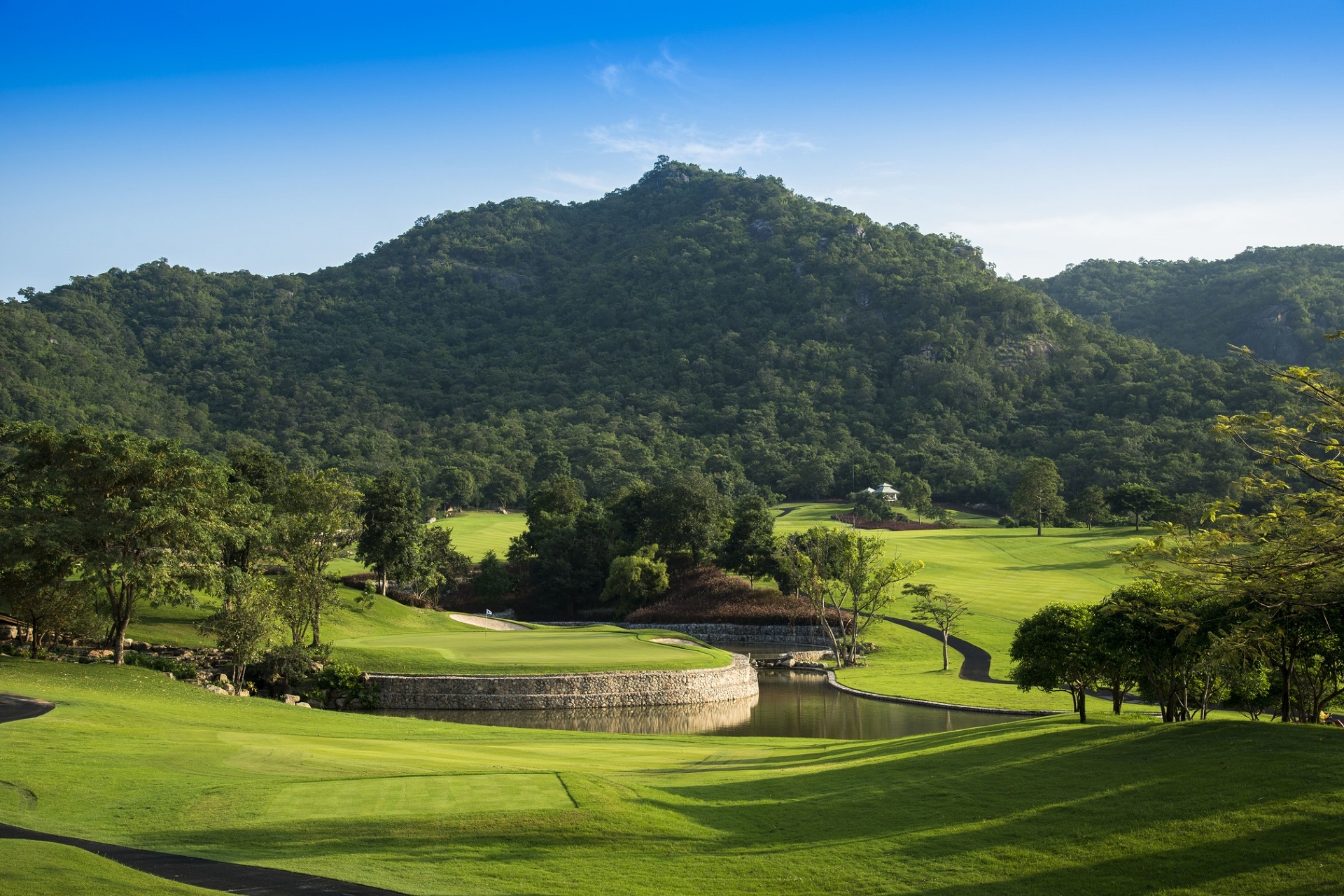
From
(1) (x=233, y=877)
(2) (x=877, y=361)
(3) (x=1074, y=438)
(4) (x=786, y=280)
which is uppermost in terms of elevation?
(4) (x=786, y=280)

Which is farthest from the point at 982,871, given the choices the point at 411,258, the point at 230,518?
the point at 411,258

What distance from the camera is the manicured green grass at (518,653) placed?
3566 cm

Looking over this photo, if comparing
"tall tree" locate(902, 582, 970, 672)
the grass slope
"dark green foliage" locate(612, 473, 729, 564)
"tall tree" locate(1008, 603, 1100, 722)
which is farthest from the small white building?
"tall tree" locate(1008, 603, 1100, 722)

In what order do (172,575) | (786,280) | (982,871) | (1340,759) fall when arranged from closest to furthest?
(982,871) < (1340,759) < (172,575) < (786,280)

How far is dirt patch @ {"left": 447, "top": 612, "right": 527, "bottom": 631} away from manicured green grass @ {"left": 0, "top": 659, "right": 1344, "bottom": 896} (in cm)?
3444

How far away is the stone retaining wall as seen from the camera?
34156mm

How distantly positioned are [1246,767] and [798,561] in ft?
140

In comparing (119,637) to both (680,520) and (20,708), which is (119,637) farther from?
(680,520)

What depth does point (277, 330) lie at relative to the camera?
14800 centimetres

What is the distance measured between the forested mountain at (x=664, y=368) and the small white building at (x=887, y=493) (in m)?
6.28

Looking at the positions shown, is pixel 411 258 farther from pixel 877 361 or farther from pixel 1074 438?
pixel 1074 438

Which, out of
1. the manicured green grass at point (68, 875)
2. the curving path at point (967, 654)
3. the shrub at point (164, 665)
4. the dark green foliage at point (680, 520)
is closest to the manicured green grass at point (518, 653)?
the shrub at point (164, 665)

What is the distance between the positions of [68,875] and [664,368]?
13540 cm

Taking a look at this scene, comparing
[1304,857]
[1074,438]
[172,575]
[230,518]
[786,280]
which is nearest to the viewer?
[1304,857]
